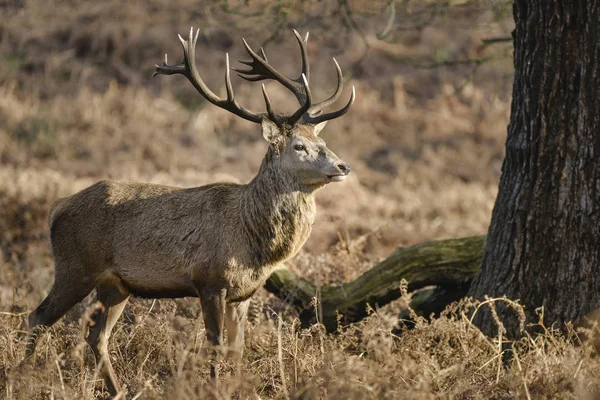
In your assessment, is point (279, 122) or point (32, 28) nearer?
point (279, 122)

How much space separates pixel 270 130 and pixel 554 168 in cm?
200

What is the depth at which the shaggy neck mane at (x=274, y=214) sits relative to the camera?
581cm

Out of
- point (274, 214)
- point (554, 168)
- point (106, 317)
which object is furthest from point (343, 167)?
point (106, 317)

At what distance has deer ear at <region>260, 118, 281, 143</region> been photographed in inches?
234

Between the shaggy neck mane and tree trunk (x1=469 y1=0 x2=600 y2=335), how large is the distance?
1.55m

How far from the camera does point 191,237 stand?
5.87 m

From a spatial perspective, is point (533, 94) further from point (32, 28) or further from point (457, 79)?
point (32, 28)

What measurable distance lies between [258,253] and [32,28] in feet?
58.3

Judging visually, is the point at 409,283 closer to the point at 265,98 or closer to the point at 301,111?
the point at 301,111

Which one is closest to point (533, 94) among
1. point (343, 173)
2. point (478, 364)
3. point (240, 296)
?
point (343, 173)

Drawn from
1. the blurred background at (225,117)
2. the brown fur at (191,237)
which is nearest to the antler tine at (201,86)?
the brown fur at (191,237)

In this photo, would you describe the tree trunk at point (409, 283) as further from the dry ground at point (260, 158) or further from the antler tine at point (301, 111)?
the antler tine at point (301, 111)

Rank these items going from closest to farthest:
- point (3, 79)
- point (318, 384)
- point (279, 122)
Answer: point (318, 384) → point (279, 122) → point (3, 79)

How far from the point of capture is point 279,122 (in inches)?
238
